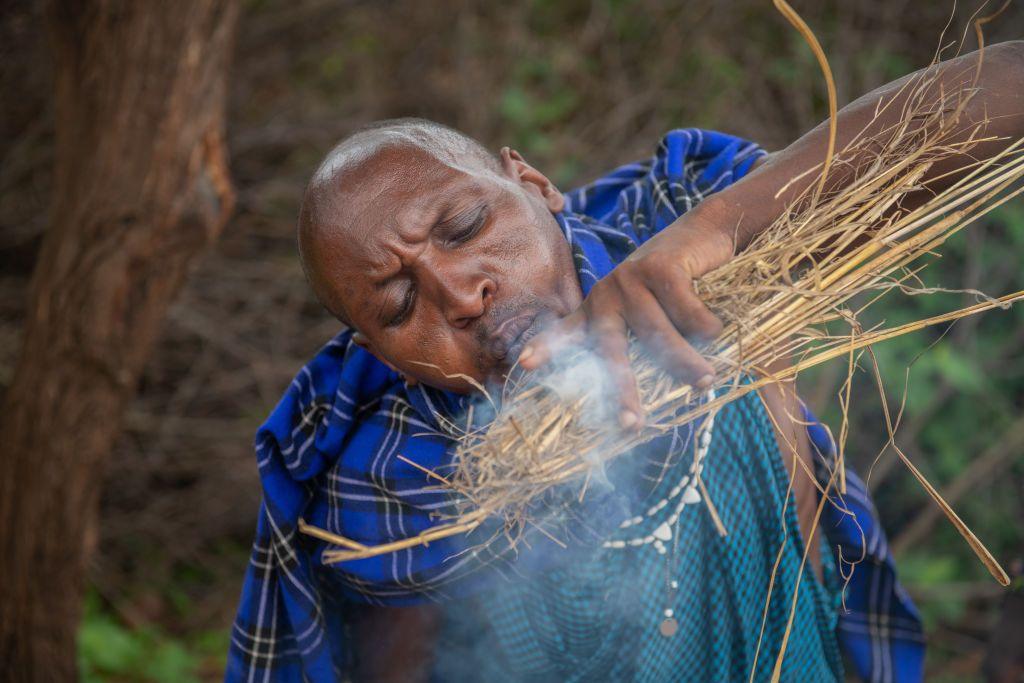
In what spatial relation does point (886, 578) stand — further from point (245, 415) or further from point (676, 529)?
point (245, 415)

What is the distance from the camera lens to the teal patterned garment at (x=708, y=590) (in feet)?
5.59

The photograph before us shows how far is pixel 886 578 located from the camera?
2033 millimetres

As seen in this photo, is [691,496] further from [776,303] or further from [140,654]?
[140,654]

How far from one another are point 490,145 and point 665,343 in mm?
3401

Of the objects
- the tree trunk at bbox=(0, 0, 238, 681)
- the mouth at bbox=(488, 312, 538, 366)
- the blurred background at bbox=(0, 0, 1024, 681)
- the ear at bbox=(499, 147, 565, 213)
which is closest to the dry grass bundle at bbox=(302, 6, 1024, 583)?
the mouth at bbox=(488, 312, 538, 366)

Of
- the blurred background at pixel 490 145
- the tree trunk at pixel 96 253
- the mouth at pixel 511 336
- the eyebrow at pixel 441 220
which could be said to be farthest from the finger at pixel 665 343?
the blurred background at pixel 490 145

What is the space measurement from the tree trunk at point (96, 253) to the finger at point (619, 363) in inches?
57.5

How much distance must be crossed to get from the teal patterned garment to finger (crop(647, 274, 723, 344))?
0.55 meters

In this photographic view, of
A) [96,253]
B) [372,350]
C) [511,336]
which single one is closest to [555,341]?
[511,336]

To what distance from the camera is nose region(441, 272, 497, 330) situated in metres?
1.48

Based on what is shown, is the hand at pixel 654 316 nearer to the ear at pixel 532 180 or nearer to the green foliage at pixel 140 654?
the ear at pixel 532 180

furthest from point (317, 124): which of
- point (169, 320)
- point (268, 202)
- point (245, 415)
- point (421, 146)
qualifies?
point (421, 146)

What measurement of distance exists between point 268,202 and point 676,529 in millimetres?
3092

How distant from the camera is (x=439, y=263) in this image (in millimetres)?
1508
